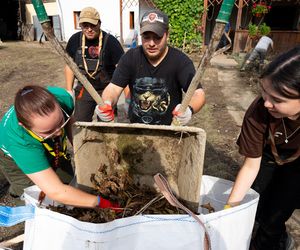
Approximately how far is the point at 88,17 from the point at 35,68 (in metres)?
6.14

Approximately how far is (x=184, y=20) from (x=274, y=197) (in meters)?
8.75

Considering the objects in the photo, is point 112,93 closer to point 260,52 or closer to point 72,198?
point 72,198

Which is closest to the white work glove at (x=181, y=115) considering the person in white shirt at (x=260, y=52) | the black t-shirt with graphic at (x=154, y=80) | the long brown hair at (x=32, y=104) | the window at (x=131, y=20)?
the black t-shirt with graphic at (x=154, y=80)

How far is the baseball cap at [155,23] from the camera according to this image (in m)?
1.81

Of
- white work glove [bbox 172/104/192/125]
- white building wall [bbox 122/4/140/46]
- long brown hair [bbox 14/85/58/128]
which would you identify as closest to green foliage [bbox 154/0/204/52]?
white building wall [bbox 122/4/140/46]

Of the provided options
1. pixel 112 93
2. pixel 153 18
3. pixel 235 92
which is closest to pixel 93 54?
pixel 112 93

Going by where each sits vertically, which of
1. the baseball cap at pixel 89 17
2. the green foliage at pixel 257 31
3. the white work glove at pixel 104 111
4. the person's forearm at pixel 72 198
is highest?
the baseball cap at pixel 89 17

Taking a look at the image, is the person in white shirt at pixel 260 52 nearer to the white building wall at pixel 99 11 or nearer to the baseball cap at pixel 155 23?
the baseball cap at pixel 155 23

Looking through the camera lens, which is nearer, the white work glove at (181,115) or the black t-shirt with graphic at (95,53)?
the white work glove at (181,115)

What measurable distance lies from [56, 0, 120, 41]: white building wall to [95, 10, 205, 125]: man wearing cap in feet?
32.5

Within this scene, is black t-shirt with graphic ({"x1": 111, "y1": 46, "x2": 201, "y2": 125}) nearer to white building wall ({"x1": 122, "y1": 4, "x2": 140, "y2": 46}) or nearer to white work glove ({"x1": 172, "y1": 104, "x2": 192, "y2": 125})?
white work glove ({"x1": 172, "y1": 104, "x2": 192, "y2": 125})

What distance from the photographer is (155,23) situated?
1.82m

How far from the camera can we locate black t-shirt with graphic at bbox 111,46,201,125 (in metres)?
1.94

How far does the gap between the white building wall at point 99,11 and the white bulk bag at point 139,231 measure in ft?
35.5
